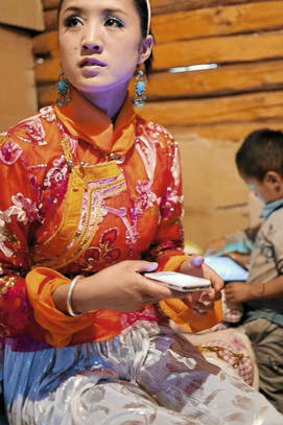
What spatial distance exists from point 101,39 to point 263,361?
4.90ft

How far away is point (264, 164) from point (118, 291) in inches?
60.7

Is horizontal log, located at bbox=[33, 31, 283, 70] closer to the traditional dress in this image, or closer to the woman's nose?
the traditional dress

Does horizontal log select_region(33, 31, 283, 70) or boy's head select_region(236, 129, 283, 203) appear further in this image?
horizontal log select_region(33, 31, 283, 70)

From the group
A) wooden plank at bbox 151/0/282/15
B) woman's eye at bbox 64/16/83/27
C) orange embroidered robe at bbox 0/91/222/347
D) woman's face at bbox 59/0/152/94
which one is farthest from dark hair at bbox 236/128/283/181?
woman's eye at bbox 64/16/83/27

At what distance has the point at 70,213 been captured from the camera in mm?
1441

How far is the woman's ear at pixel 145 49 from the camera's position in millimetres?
1603

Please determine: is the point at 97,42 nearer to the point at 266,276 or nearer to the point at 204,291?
the point at 204,291

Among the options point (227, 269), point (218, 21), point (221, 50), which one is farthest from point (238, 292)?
point (218, 21)

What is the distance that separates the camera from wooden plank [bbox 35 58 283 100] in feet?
10.3

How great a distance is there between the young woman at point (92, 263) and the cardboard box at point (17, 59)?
1.32 metres

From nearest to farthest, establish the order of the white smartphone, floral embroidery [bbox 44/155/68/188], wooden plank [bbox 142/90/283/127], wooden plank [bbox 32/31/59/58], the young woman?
the white smartphone → the young woman → floral embroidery [bbox 44/155/68/188] → wooden plank [bbox 142/90/283/127] → wooden plank [bbox 32/31/59/58]

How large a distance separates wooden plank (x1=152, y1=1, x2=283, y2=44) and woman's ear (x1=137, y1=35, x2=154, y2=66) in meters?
1.64

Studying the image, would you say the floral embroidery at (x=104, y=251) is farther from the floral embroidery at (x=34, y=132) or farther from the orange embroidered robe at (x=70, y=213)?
the floral embroidery at (x=34, y=132)

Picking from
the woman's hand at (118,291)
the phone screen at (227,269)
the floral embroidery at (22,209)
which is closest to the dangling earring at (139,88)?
the floral embroidery at (22,209)
